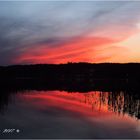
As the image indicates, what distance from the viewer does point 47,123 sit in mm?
15391

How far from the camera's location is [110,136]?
12648 millimetres

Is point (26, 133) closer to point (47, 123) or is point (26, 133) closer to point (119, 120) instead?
point (47, 123)

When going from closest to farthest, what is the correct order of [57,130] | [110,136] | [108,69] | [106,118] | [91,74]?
[110,136] → [57,130] → [106,118] → [108,69] → [91,74]

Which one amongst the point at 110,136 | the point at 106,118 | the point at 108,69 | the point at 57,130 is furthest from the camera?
the point at 108,69

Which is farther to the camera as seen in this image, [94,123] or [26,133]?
[94,123]

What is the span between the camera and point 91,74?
12038 centimetres

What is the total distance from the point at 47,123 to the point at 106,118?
3.36 meters

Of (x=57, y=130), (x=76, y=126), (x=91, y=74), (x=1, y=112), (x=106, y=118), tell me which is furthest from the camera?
(x=91, y=74)

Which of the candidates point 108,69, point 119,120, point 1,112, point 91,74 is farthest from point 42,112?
point 91,74

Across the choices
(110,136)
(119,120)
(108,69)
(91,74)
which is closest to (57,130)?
(110,136)

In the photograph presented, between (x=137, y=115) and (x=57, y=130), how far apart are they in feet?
17.3

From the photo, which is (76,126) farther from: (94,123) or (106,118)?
(106,118)

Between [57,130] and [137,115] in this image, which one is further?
[137,115]

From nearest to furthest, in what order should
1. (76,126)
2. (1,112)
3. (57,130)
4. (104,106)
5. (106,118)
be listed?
(57,130), (76,126), (106,118), (1,112), (104,106)
